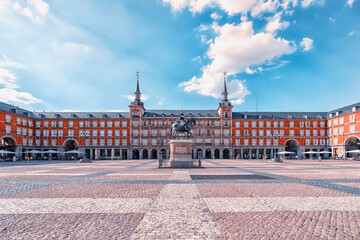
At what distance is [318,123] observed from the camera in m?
66.9

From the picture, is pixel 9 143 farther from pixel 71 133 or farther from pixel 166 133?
pixel 166 133

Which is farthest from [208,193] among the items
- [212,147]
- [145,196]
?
[212,147]

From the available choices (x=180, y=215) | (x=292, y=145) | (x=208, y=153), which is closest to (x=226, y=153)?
(x=208, y=153)

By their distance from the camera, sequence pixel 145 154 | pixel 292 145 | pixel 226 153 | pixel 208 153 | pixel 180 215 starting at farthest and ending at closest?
pixel 292 145 → pixel 226 153 → pixel 208 153 → pixel 145 154 → pixel 180 215

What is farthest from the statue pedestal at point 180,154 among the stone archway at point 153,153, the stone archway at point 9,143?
the stone archway at point 9,143

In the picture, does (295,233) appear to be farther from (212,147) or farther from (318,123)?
(318,123)

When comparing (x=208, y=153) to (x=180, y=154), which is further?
(x=208, y=153)

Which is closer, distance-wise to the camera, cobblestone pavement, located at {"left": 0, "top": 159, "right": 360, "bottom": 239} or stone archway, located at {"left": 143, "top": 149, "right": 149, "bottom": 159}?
cobblestone pavement, located at {"left": 0, "top": 159, "right": 360, "bottom": 239}

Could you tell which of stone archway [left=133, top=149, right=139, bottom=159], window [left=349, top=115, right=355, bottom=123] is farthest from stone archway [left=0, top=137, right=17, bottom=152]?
window [left=349, top=115, right=355, bottom=123]

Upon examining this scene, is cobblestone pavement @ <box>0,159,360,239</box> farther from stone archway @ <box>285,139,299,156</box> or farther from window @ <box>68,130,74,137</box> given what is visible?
stone archway @ <box>285,139,299,156</box>

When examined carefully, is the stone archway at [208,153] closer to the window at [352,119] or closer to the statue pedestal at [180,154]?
the window at [352,119]

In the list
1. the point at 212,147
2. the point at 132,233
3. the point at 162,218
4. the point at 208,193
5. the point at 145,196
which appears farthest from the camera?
the point at 212,147

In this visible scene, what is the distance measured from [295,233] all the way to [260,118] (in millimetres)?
66021

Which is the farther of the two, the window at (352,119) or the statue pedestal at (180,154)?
the window at (352,119)
